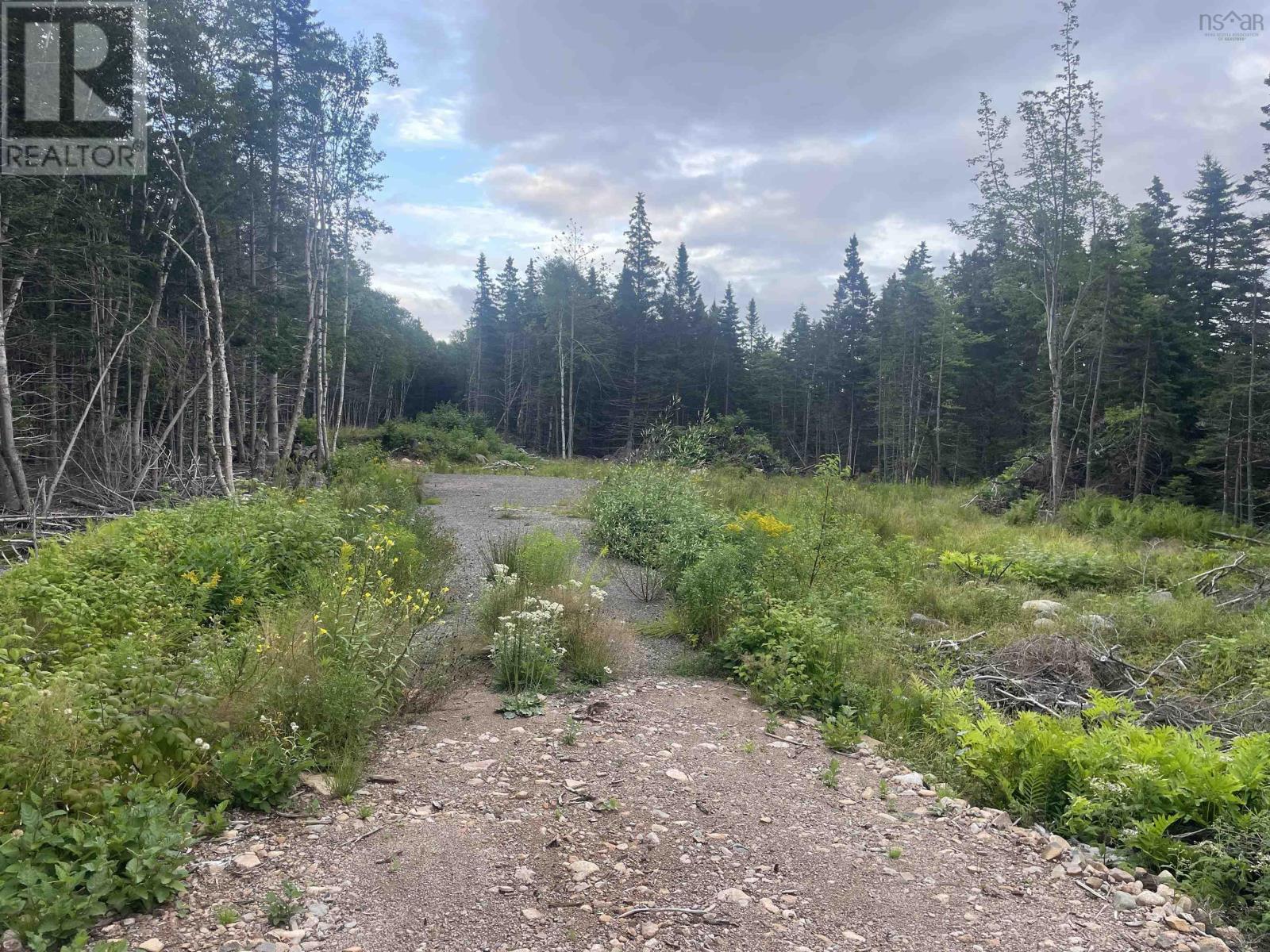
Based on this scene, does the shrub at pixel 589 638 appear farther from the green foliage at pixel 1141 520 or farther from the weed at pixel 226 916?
the green foliage at pixel 1141 520

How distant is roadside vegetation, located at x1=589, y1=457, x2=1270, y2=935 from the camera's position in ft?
9.88

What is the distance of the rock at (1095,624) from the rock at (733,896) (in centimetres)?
544

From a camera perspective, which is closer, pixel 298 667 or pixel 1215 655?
pixel 298 667

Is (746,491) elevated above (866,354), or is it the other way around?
(866,354)

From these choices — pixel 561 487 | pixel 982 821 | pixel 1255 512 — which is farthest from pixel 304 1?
pixel 1255 512

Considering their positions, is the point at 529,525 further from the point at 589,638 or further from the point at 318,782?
the point at 318,782

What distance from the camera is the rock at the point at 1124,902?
98.5 inches

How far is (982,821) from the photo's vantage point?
311cm

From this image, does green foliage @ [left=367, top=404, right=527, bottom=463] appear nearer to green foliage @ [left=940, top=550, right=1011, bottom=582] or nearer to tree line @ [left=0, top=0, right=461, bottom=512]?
tree line @ [left=0, top=0, right=461, bottom=512]

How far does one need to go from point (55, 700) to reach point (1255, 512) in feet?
73.1

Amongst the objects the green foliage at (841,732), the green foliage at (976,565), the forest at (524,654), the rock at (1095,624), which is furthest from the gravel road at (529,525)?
the green foliage at (976,565)

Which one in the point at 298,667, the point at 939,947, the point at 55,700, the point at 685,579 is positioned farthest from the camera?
the point at 685,579

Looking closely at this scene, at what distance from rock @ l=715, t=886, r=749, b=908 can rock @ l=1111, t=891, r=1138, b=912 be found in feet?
4.51

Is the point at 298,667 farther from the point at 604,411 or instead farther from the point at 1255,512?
the point at 604,411
